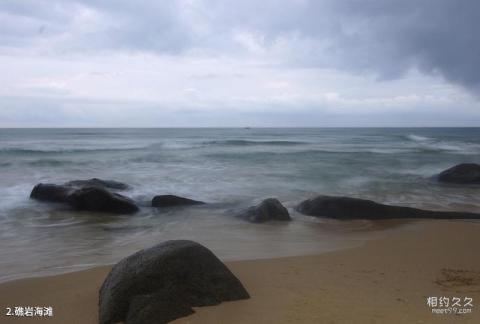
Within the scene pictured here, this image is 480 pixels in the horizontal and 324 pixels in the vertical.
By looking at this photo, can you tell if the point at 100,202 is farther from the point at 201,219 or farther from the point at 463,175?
the point at 463,175

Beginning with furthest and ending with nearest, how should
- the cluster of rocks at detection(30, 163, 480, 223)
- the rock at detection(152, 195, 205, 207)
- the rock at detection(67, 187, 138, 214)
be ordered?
the rock at detection(152, 195, 205, 207) → the rock at detection(67, 187, 138, 214) → the cluster of rocks at detection(30, 163, 480, 223)

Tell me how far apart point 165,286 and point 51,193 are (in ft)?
30.0

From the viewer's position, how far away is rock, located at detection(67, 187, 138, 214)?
10297mm

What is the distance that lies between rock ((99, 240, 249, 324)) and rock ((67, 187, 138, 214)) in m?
5.99

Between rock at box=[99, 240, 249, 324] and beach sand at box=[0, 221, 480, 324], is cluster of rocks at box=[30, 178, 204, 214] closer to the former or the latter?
beach sand at box=[0, 221, 480, 324]

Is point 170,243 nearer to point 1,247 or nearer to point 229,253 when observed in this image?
point 229,253

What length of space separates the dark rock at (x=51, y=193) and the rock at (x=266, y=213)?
17.7 ft

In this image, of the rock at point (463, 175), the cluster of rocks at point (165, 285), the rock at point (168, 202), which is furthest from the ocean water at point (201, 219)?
the cluster of rocks at point (165, 285)

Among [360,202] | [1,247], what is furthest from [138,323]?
[360,202]

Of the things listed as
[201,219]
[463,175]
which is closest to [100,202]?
[201,219]

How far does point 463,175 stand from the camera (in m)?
16.2

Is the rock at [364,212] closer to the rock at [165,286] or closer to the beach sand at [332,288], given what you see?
the beach sand at [332,288]

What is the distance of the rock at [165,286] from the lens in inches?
156

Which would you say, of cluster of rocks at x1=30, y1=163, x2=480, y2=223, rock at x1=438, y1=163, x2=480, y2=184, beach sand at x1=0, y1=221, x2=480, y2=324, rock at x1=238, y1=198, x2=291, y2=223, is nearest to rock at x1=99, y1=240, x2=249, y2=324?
beach sand at x1=0, y1=221, x2=480, y2=324
